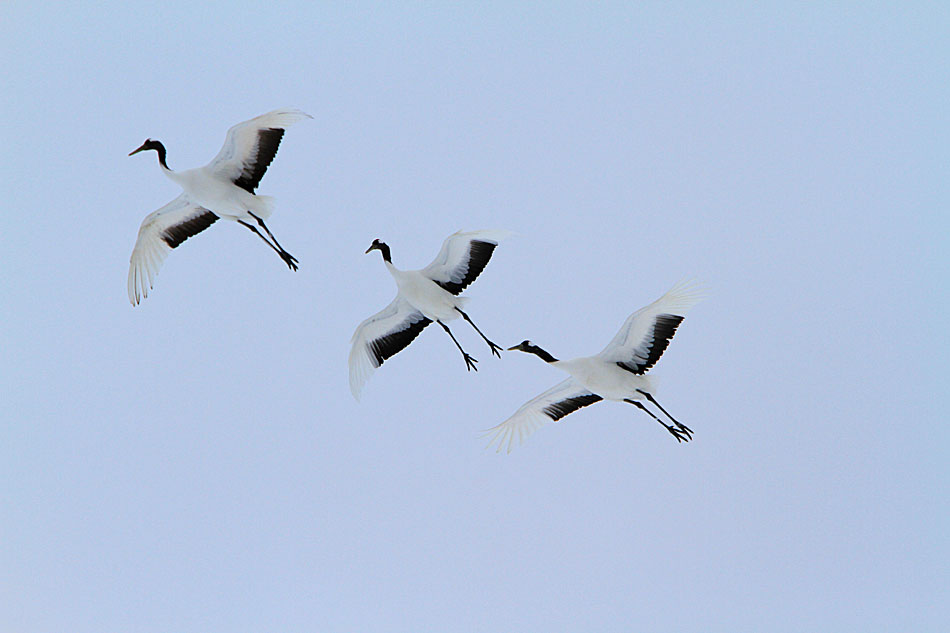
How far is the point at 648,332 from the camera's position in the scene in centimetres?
1580

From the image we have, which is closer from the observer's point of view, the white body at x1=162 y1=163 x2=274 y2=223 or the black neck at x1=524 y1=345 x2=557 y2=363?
the white body at x1=162 y1=163 x2=274 y2=223

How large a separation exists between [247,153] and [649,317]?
617cm

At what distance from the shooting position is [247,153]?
53.4 feet

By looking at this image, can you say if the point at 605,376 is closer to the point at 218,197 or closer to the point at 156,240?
the point at 218,197

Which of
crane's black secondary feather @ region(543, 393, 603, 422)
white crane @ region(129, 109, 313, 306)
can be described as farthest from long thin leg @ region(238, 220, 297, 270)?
crane's black secondary feather @ region(543, 393, 603, 422)

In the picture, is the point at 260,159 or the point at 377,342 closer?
the point at 260,159

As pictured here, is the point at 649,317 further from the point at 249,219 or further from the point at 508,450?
the point at 249,219

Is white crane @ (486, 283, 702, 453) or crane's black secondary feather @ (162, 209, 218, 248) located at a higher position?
white crane @ (486, 283, 702, 453)

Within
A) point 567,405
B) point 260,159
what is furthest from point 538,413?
point 260,159

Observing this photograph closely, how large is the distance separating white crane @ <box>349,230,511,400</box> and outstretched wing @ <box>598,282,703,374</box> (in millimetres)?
2254

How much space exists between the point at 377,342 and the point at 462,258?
2.42m

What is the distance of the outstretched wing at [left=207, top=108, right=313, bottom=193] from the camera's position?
51.6ft

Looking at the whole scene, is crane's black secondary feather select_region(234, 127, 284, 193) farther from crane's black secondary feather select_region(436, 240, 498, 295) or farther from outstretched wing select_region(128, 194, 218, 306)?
crane's black secondary feather select_region(436, 240, 498, 295)

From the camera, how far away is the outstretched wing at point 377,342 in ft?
59.5
